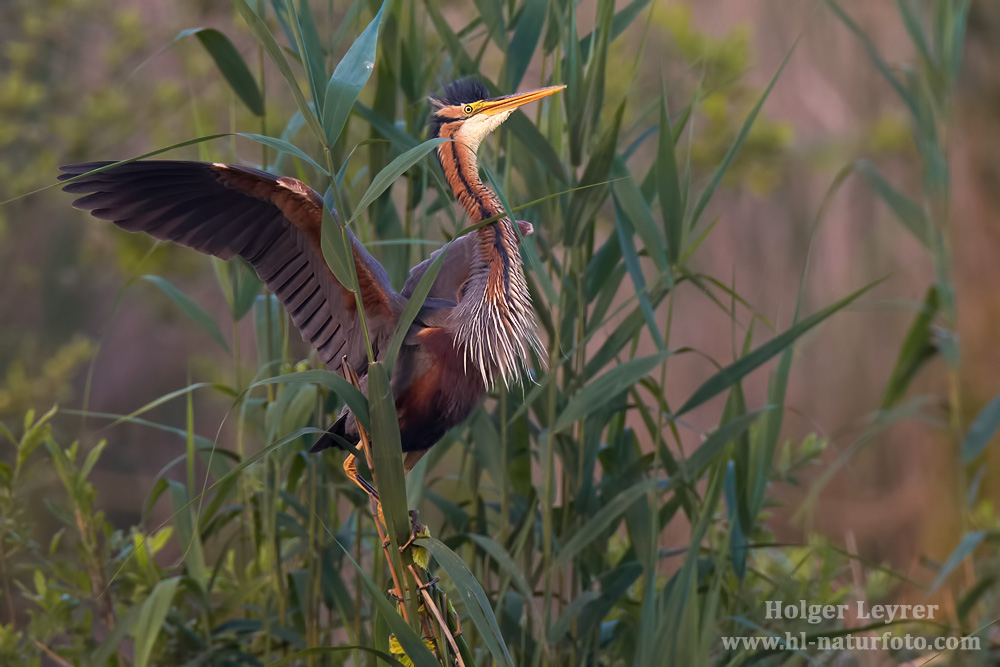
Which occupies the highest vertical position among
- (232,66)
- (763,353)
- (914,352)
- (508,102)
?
(232,66)

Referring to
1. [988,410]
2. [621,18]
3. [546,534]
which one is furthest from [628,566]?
[621,18]

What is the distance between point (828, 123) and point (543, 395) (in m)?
2.40

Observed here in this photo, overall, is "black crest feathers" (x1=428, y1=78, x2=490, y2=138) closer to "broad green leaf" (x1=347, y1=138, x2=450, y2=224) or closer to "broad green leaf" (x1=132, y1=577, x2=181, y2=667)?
"broad green leaf" (x1=347, y1=138, x2=450, y2=224)

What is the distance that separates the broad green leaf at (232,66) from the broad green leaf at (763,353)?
641 millimetres

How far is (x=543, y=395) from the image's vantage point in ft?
3.65

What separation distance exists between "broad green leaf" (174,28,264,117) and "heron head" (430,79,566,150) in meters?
0.33

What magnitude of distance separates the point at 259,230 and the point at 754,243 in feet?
8.61

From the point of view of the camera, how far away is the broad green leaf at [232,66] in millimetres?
1037

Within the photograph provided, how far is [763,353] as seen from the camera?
1.02 metres

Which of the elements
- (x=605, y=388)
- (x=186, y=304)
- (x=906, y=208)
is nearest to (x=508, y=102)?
(x=605, y=388)

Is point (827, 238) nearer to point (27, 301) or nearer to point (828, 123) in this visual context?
point (828, 123)

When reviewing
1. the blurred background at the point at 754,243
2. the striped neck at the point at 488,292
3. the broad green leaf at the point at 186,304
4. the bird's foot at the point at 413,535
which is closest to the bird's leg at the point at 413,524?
the bird's foot at the point at 413,535

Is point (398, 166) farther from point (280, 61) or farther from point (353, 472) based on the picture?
point (353, 472)

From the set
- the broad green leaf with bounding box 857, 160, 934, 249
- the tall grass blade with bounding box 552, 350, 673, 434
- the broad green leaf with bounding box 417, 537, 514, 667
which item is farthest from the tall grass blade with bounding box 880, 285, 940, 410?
the broad green leaf with bounding box 417, 537, 514, 667
